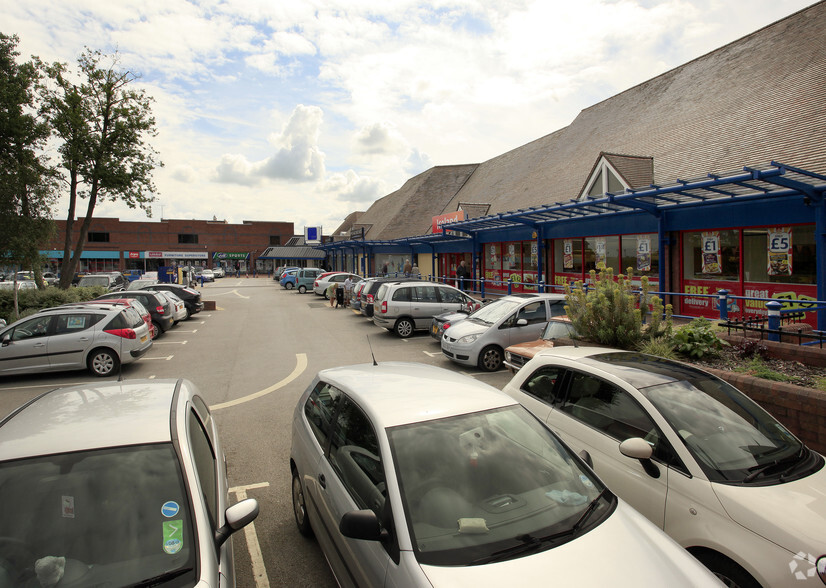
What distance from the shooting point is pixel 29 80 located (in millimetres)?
20875

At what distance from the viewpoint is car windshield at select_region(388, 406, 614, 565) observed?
254 centimetres

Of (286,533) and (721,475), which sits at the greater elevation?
(721,475)

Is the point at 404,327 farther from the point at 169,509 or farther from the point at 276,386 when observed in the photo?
the point at 169,509

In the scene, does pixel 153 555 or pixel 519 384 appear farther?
pixel 519 384

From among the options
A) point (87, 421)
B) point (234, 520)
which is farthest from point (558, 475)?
point (87, 421)

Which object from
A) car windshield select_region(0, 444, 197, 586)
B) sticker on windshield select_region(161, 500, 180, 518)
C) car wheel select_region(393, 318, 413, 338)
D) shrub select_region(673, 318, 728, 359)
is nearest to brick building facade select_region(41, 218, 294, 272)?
car wheel select_region(393, 318, 413, 338)

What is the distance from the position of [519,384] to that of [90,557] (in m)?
3.94

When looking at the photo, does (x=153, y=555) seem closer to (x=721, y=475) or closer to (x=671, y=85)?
(x=721, y=475)

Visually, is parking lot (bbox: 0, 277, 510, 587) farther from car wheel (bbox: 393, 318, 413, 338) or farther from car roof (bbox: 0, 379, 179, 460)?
car roof (bbox: 0, 379, 179, 460)

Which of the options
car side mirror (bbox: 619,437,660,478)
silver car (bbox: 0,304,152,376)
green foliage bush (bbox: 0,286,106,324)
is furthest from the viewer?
green foliage bush (bbox: 0,286,106,324)

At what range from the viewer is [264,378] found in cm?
1026

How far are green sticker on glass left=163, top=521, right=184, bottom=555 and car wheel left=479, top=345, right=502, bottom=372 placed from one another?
27.1 feet

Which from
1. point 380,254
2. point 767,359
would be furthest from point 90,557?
point 380,254

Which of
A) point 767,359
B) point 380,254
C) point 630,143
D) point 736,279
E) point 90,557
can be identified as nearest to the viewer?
point 90,557
